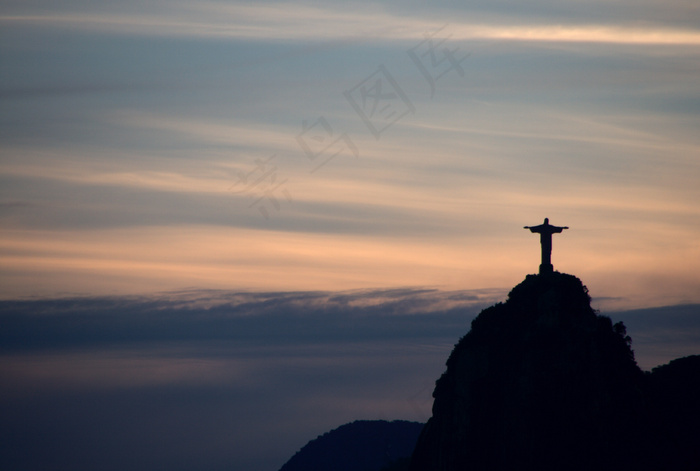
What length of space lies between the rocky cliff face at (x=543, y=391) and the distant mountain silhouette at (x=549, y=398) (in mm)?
104

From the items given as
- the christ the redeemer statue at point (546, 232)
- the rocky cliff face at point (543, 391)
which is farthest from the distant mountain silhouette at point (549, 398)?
the christ the redeemer statue at point (546, 232)

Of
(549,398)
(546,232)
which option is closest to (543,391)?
(549,398)

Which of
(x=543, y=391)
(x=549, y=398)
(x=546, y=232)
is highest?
(x=546, y=232)

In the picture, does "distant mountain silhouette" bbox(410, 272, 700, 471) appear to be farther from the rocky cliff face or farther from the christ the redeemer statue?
the christ the redeemer statue

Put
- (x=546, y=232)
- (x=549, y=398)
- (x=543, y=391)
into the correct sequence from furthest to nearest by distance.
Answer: (x=543, y=391) → (x=549, y=398) → (x=546, y=232)

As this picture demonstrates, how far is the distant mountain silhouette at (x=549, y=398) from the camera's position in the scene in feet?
265

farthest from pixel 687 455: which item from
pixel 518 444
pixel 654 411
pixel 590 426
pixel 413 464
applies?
pixel 413 464

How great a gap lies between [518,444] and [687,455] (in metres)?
18.4

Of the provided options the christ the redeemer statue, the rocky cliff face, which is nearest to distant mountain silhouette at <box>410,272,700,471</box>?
the rocky cliff face

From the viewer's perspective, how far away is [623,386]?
8275 cm

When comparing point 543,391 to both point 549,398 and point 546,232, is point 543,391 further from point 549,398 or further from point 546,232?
point 546,232

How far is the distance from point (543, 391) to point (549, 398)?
941 mm

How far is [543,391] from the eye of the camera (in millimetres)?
82125

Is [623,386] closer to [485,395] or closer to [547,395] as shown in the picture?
[547,395]
